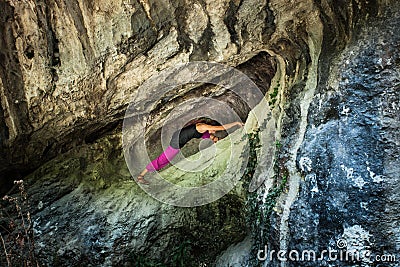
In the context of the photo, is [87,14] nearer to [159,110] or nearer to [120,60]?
[120,60]

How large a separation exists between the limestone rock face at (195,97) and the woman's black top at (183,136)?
37 cm

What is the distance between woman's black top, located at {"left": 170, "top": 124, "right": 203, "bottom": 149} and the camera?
5328 millimetres

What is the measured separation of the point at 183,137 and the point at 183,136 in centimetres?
1

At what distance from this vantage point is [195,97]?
4719mm

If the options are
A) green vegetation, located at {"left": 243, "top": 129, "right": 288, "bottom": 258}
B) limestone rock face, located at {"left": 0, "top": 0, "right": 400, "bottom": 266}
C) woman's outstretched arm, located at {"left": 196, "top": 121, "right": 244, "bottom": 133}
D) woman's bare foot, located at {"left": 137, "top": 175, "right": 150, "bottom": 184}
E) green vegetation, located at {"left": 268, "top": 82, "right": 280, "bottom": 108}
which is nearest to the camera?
limestone rock face, located at {"left": 0, "top": 0, "right": 400, "bottom": 266}

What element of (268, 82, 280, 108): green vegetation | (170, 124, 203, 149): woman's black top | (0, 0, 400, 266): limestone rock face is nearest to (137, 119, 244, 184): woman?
(170, 124, 203, 149): woman's black top

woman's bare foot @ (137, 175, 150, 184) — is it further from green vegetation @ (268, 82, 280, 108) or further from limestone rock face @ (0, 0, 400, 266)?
green vegetation @ (268, 82, 280, 108)

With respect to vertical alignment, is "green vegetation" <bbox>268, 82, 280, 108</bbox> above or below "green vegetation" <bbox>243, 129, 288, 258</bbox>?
above

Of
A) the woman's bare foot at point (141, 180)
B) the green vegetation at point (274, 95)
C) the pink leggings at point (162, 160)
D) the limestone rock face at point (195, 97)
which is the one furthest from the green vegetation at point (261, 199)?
the woman's bare foot at point (141, 180)

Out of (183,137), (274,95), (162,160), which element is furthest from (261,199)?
(183,137)

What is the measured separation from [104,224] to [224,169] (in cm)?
148

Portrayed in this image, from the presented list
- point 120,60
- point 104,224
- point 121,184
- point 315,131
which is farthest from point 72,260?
point 315,131

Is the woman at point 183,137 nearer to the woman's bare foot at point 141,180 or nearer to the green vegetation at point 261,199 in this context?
the woman's bare foot at point 141,180

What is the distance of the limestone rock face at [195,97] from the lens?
9.55 ft
